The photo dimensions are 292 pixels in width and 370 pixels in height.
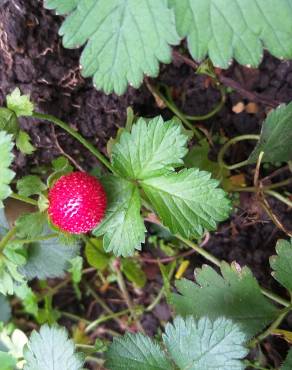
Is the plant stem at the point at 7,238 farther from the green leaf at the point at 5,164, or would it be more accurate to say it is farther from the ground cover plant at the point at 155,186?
the green leaf at the point at 5,164

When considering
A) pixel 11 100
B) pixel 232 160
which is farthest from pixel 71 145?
pixel 232 160

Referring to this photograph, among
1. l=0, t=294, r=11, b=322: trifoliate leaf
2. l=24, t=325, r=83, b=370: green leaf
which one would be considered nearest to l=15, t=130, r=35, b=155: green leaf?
l=24, t=325, r=83, b=370: green leaf

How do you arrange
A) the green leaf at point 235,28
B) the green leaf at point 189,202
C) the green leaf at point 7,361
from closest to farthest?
the green leaf at point 235,28 → the green leaf at point 189,202 → the green leaf at point 7,361

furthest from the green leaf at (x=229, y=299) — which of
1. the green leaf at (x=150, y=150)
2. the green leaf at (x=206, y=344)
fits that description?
the green leaf at (x=150, y=150)

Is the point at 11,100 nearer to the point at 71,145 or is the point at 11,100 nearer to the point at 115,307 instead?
the point at 71,145

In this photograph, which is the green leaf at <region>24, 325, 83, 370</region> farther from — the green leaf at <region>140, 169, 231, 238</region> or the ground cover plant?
the green leaf at <region>140, 169, 231, 238</region>

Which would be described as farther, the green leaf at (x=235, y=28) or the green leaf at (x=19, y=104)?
the green leaf at (x=19, y=104)

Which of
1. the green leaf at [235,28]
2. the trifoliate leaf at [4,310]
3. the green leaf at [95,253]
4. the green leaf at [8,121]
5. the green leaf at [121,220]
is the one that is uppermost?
the green leaf at [235,28]
